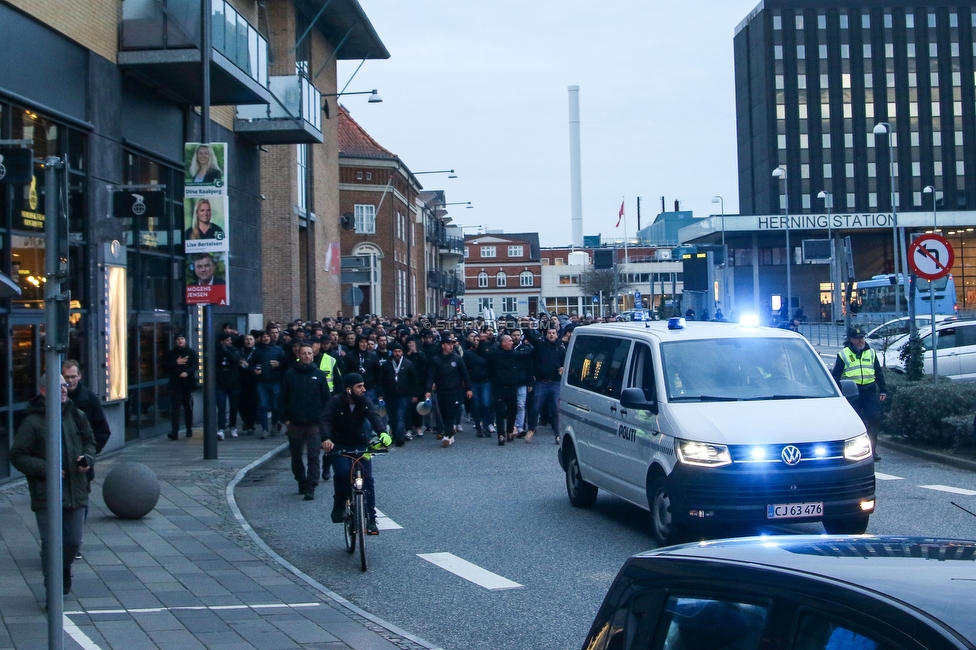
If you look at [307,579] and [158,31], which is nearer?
[307,579]

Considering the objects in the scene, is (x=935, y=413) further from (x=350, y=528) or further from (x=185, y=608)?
(x=185, y=608)

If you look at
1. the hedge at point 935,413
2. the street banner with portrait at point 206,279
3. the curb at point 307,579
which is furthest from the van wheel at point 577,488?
the street banner with portrait at point 206,279

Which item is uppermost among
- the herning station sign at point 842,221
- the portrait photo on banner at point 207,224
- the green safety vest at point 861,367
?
the herning station sign at point 842,221

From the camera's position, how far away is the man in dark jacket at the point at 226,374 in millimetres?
18406

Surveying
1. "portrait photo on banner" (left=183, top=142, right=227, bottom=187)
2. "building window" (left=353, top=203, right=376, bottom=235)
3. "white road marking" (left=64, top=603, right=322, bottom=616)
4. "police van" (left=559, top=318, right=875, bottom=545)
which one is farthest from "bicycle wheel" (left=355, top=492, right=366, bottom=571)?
"building window" (left=353, top=203, right=376, bottom=235)

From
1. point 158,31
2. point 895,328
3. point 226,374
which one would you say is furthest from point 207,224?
point 895,328

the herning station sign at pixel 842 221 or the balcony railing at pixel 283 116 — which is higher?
the herning station sign at pixel 842 221

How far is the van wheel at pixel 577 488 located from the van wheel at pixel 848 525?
9.62 ft

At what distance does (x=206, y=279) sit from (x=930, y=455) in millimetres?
10708

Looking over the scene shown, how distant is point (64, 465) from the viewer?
7.71 meters

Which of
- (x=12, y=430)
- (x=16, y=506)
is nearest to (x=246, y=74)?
(x=12, y=430)

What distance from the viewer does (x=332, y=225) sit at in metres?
38.1

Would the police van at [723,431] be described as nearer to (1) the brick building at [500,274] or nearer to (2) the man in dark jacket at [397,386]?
(2) the man in dark jacket at [397,386]

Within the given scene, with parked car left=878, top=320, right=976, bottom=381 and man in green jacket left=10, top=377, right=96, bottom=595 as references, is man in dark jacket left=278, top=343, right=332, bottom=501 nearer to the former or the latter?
man in green jacket left=10, top=377, right=96, bottom=595
